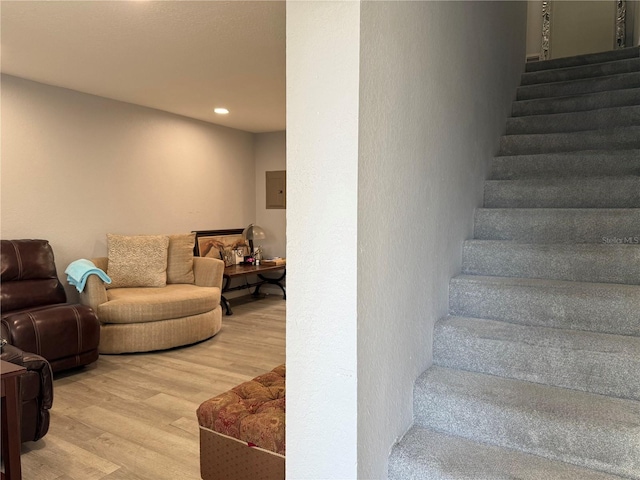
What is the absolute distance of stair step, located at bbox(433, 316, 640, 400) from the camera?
1.47 meters

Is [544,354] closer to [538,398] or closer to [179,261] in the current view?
[538,398]

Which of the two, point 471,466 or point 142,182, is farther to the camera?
point 142,182

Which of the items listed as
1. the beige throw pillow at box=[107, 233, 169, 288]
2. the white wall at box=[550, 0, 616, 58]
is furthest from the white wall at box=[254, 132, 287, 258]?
the white wall at box=[550, 0, 616, 58]

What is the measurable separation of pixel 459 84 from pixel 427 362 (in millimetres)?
1227

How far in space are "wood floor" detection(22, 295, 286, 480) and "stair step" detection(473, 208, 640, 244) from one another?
191 centimetres

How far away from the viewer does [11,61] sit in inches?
127

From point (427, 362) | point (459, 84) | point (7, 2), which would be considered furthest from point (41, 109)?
point (427, 362)

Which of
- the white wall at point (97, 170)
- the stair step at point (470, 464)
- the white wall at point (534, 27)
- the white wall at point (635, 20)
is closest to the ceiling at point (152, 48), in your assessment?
the white wall at point (97, 170)

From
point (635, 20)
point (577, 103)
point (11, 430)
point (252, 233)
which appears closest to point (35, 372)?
point (11, 430)

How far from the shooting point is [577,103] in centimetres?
308

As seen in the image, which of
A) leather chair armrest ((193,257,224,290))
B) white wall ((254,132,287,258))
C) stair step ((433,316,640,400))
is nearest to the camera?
stair step ((433,316,640,400))

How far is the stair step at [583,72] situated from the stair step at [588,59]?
13cm

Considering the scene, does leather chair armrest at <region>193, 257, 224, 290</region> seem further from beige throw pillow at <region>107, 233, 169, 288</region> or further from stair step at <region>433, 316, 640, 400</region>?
stair step at <region>433, 316, 640, 400</region>

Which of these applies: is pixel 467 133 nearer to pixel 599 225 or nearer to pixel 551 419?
pixel 599 225
